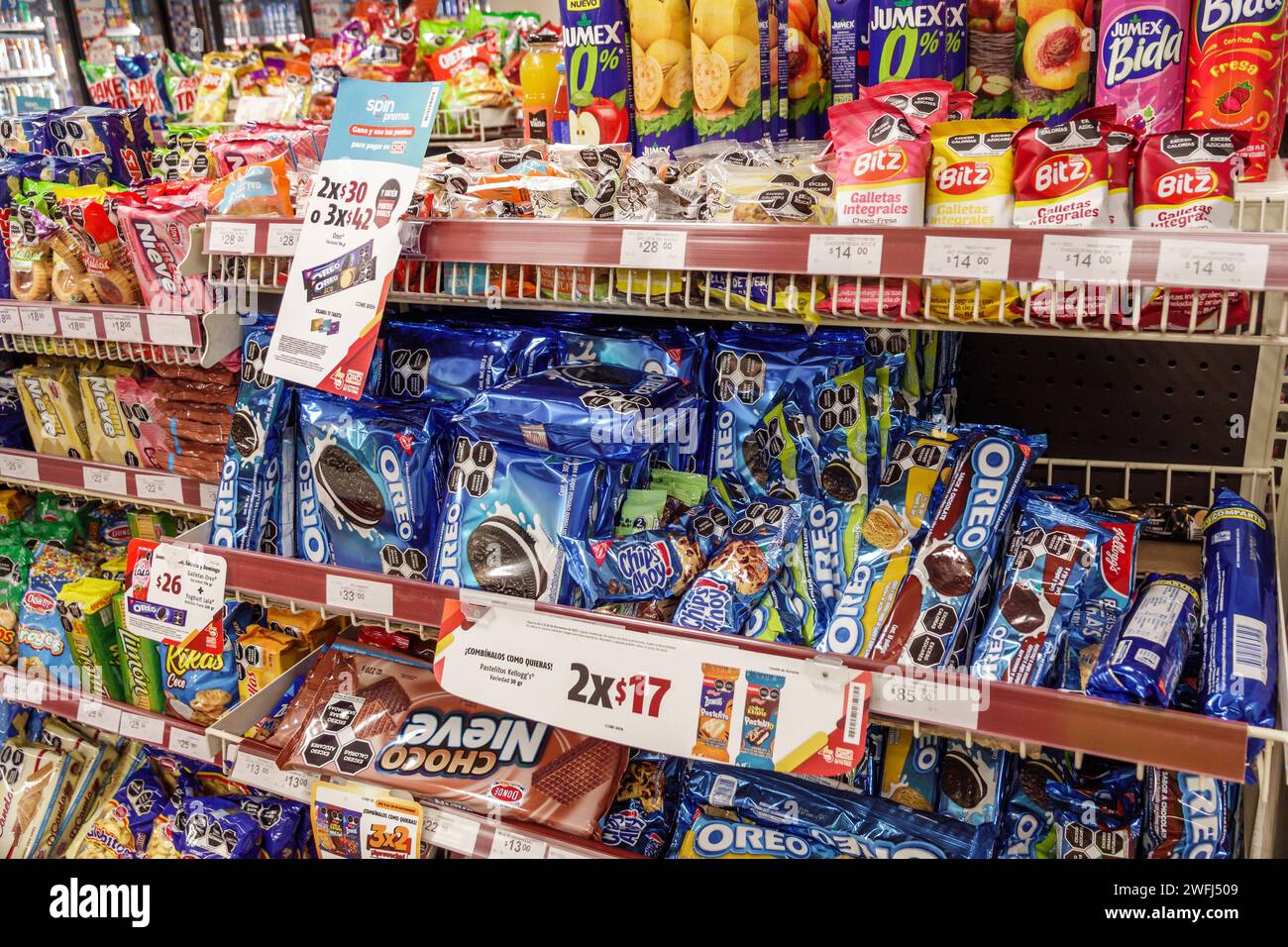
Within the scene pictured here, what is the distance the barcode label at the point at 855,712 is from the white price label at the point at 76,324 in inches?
54.6

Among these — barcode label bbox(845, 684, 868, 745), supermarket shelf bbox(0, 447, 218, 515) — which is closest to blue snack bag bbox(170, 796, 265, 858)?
supermarket shelf bbox(0, 447, 218, 515)

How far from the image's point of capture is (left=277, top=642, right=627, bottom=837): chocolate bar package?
4.58 feet

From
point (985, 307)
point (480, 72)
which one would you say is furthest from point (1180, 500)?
point (480, 72)

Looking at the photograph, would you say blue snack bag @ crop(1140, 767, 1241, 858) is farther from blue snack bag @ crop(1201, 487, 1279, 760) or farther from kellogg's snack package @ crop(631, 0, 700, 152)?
kellogg's snack package @ crop(631, 0, 700, 152)

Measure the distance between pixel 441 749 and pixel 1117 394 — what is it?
1220mm

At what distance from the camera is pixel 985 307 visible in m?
1.02

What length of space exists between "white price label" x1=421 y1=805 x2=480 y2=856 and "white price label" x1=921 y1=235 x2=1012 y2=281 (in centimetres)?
99

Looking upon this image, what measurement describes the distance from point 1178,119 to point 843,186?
0.45 m

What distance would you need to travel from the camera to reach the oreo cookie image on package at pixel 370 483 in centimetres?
138

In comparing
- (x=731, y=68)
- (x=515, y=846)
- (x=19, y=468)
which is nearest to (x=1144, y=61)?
(x=731, y=68)

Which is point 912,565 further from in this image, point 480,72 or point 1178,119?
point 480,72

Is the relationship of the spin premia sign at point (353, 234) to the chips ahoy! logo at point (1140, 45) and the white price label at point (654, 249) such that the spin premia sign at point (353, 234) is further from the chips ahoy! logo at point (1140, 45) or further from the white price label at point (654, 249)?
the chips ahoy! logo at point (1140, 45)

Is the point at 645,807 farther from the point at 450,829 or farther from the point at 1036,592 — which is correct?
the point at 1036,592

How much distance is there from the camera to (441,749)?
4.85ft
